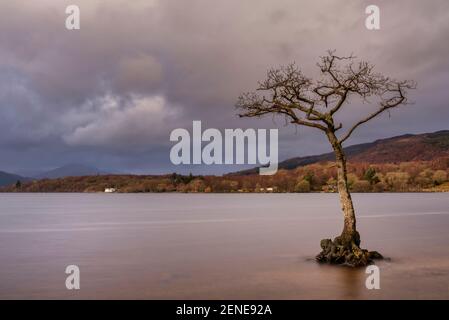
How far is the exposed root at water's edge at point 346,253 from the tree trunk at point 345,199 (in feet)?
0.31

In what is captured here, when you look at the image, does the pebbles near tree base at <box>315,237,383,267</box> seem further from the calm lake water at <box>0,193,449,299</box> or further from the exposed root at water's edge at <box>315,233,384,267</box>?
the calm lake water at <box>0,193,449,299</box>

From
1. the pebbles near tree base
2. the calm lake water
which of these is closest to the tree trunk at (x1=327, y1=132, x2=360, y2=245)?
the pebbles near tree base

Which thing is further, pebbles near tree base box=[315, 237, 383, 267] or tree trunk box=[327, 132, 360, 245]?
tree trunk box=[327, 132, 360, 245]

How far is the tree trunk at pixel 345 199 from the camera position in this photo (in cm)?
2159

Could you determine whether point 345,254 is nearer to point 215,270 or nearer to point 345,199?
point 345,199

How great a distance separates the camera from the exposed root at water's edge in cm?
2130

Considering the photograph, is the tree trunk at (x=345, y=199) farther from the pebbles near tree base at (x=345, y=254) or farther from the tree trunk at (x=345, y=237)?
the pebbles near tree base at (x=345, y=254)

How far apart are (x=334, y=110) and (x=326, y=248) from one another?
6778mm

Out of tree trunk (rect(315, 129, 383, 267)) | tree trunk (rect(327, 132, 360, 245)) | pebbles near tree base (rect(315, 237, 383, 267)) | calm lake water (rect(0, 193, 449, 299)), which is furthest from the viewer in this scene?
tree trunk (rect(327, 132, 360, 245))

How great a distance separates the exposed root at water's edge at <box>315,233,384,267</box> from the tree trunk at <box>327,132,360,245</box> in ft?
0.31
